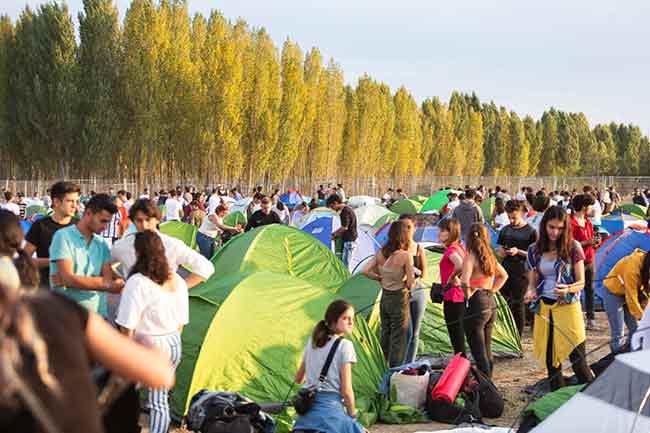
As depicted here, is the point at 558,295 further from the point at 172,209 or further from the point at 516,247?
the point at 172,209

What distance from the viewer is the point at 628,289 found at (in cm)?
750

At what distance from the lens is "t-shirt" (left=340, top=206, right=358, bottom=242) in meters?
13.3

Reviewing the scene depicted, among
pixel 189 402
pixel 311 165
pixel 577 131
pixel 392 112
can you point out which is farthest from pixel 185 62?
pixel 577 131

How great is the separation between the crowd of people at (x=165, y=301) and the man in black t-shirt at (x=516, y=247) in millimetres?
15

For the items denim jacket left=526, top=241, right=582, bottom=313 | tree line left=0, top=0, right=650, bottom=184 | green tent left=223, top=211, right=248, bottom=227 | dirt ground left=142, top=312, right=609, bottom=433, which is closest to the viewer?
denim jacket left=526, top=241, right=582, bottom=313

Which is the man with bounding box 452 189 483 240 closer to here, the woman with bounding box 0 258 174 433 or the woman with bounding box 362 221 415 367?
the woman with bounding box 362 221 415 367

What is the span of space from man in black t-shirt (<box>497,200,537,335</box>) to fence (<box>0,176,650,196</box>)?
24617 millimetres

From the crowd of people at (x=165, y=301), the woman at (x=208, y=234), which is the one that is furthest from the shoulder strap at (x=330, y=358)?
the woman at (x=208, y=234)

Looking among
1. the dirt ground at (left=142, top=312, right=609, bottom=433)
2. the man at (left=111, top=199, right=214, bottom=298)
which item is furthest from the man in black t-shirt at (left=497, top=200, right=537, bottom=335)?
the man at (left=111, top=199, right=214, bottom=298)

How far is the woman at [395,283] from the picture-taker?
24.2 ft

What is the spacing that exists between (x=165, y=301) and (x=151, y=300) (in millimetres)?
87

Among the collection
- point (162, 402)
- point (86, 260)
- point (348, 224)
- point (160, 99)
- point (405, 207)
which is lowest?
point (162, 402)

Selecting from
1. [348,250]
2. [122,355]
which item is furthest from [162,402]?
[348,250]

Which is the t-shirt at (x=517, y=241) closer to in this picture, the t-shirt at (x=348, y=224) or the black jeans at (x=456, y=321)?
the black jeans at (x=456, y=321)
